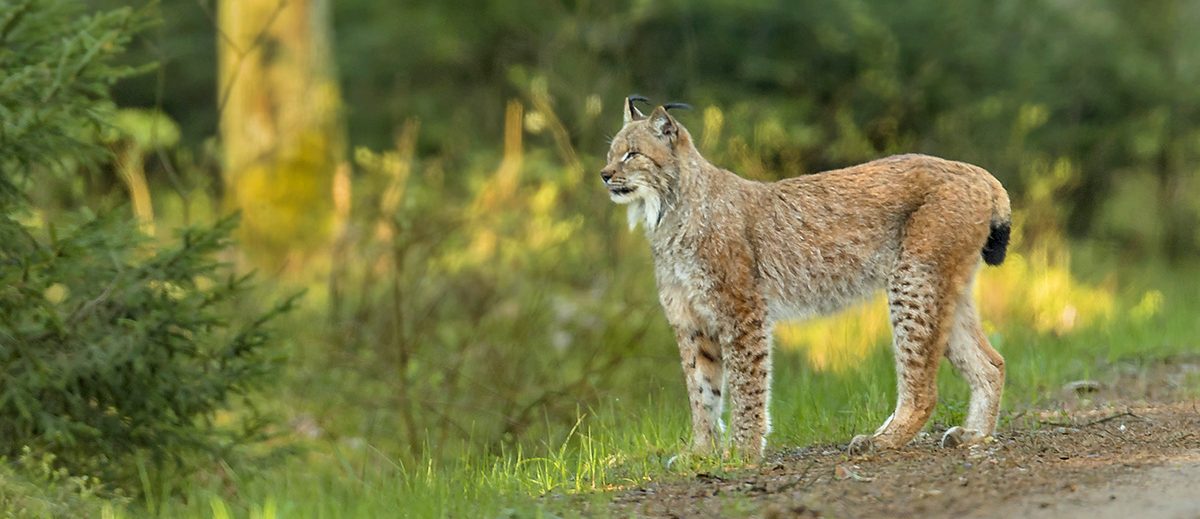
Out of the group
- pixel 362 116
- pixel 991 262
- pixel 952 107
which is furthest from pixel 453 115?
pixel 991 262

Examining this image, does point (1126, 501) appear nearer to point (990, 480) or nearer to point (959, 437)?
point (990, 480)

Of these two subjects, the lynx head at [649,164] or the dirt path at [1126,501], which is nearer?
the dirt path at [1126,501]

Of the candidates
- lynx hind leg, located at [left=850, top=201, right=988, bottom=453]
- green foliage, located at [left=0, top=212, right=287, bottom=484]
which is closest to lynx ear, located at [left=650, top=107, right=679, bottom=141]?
lynx hind leg, located at [left=850, top=201, right=988, bottom=453]

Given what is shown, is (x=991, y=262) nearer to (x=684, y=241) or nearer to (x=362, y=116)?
(x=684, y=241)

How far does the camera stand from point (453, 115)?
60.7ft

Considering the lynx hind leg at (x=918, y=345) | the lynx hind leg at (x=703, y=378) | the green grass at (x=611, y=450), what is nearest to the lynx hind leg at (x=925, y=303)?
→ the lynx hind leg at (x=918, y=345)

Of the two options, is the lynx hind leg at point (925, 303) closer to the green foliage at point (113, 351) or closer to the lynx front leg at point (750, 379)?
the lynx front leg at point (750, 379)

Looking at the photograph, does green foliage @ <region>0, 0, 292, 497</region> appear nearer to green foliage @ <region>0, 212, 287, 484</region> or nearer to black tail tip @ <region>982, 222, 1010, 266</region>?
green foliage @ <region>0, 212, 287, 484</region>

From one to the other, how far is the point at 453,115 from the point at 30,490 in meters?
12.4

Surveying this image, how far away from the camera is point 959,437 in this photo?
6.78 m

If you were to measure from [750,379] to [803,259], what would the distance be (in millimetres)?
713

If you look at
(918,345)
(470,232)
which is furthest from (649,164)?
(470,232)

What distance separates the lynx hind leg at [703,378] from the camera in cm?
706

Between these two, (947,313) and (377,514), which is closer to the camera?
(377,514)
